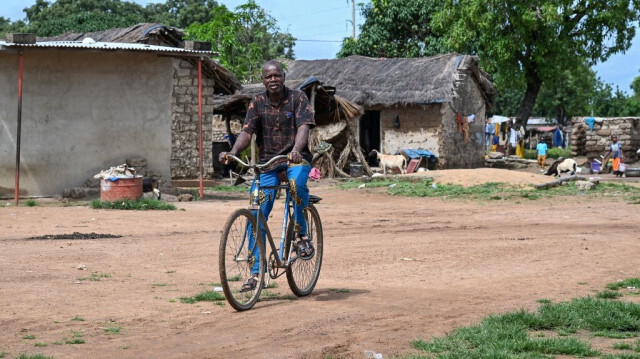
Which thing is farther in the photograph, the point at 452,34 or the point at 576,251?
the point at 452,34

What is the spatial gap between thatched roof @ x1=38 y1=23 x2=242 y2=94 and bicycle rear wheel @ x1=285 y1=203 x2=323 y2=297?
42.1 feet

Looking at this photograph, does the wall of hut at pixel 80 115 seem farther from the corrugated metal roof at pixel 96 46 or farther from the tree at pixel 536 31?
the tree at pixel 536 31

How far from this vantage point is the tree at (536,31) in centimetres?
3686

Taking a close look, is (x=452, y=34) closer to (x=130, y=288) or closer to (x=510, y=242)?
(x=510, y=242)

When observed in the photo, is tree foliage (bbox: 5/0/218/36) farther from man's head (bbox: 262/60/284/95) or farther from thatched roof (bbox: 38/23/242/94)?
man's head (bbox: 262/60/284/95)

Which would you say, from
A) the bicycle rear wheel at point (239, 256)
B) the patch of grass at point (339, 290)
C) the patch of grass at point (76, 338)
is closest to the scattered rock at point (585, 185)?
the patch of grass at point (339, 290)

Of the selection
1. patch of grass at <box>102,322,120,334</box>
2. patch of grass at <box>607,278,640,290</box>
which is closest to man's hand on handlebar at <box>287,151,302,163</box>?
patch of grass at <box>102,322,120,334</box>

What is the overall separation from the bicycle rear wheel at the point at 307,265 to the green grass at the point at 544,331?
1.73m

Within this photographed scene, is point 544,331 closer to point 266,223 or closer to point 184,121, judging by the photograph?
point 266,223

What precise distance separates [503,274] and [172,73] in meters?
12.5

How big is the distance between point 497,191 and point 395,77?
13.1 m

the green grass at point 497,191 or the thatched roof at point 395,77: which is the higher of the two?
the thatched roof at point 395,77

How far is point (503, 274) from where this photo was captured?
888 cm

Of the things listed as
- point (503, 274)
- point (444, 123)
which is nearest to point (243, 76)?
point (444, 123)
